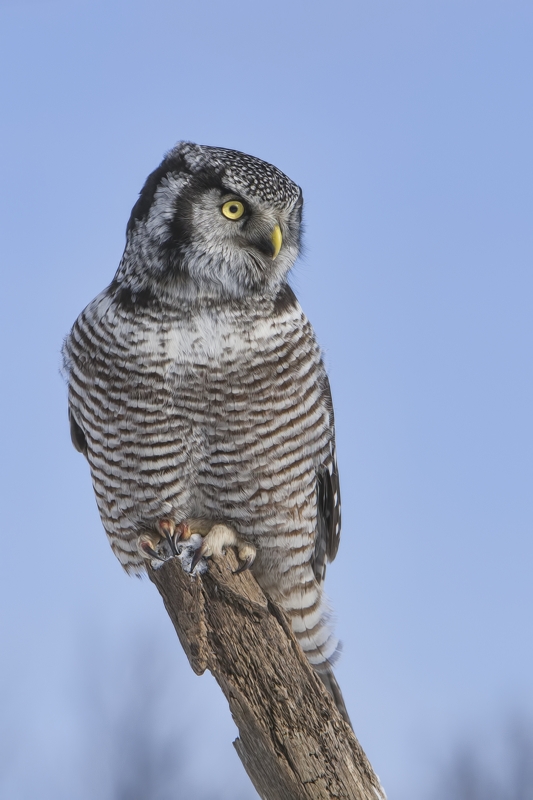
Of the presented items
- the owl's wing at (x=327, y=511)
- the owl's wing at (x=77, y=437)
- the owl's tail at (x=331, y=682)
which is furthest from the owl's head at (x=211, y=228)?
the owl's tail at (x=331, y=682)

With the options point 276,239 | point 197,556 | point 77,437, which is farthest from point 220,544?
point 276,239

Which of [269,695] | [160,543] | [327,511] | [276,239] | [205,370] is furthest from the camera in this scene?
[327,511]

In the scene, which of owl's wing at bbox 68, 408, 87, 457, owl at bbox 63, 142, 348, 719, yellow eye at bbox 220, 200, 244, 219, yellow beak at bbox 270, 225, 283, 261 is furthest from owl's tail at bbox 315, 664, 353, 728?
yellow eye at bbox 220, 200, 244, 219

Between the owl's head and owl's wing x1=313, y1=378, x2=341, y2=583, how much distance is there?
65 centimetres

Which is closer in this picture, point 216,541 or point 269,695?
point 269,695

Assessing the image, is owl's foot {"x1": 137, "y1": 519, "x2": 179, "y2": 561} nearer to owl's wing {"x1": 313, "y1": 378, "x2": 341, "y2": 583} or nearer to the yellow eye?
owl's wing {"x1": 313, "y1": 378, "x2": 341, "y2": 583}

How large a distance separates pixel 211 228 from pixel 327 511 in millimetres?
1388

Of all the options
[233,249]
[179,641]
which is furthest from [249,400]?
[179,641]

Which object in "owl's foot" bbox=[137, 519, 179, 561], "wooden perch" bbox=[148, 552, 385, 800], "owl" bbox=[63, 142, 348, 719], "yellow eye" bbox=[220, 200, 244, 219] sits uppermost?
"yellow eye" bbox=[220, 200, 244, 219]

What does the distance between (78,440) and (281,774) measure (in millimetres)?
1747

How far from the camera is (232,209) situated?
341 centimetres

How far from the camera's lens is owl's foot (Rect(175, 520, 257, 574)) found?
3.42 meters

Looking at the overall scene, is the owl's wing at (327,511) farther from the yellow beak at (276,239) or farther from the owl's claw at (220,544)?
the yellow beak at (276,239)

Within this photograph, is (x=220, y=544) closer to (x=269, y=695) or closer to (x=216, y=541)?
(x=216, y=541)
